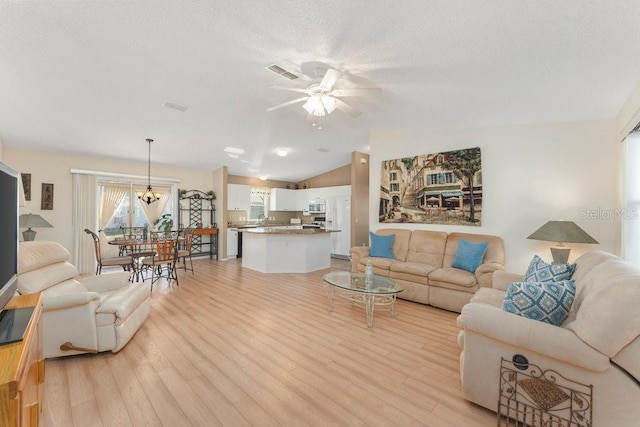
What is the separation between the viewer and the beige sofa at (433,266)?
11.2 ft

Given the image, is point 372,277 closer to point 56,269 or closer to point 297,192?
point 56,269

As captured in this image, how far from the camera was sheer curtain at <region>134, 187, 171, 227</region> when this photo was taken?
6.65 m

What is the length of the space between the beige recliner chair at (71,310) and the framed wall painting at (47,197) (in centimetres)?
363

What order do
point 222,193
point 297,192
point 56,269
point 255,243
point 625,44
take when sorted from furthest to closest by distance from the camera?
point 297,192 → point 222,193 → point 255,243 → point 56,269 → point 625,44

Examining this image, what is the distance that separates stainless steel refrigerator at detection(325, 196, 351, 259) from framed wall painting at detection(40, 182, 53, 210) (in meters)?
6.33

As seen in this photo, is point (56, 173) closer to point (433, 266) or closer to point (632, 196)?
point (433, 266)

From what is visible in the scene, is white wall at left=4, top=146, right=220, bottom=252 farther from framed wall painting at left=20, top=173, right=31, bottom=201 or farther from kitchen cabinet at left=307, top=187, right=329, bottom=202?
kitchen cabinet at left=307, top=187, right=329, bottom=202

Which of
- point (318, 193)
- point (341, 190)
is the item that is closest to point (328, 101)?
point (341, 190)

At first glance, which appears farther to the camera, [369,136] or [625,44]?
[369,136]

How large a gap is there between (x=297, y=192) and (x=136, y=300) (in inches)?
263

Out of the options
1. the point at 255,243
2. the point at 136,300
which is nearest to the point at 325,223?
the point at 255,243

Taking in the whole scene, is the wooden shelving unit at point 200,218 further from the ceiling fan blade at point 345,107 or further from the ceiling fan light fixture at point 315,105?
the ceiling fan blade at point 345,107

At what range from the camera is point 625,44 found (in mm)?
2100

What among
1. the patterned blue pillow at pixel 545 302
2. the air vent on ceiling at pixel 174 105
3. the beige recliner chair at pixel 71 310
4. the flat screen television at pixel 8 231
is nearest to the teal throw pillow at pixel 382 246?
the patterned blue pillow at pixel 545 302
